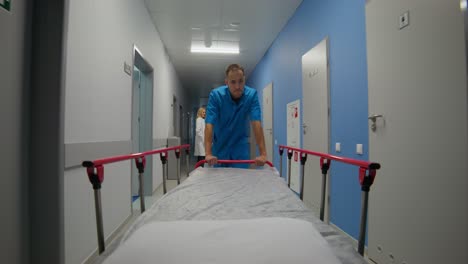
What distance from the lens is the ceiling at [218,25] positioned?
3.53 meters

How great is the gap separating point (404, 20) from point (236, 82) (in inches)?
47.3

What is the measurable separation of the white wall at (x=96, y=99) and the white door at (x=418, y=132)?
7.09ft

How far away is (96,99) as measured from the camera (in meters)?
2.01

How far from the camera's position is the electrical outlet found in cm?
154

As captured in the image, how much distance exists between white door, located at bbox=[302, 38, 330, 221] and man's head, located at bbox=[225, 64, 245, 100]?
3.96 ft

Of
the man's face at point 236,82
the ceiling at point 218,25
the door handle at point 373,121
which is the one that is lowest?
the door handle at point 373,121

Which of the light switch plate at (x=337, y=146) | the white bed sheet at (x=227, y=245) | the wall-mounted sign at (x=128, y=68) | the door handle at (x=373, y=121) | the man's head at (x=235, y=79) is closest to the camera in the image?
the white bed sheet at (x=227, y=245)

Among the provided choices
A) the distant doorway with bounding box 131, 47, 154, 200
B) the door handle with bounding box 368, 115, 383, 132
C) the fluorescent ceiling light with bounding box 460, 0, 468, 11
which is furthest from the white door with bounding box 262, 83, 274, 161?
the fluorescent ceiling light with bounding box 460, 0, 468, 11

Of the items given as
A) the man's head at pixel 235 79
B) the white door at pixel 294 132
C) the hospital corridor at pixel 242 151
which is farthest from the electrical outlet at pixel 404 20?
the white door at pixel 294 132

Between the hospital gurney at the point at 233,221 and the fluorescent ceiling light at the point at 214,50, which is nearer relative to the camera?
Result: the hospital gurney at the point at 233,221

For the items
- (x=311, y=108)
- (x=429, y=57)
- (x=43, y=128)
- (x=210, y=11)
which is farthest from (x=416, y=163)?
(x=210, y=11)

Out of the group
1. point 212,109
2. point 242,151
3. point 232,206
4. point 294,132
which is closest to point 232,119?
point 212,109

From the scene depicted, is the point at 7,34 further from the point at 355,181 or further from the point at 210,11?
the point at 210,11

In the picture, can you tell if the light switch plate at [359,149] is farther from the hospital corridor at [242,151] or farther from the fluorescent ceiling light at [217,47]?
the fluorescent ceiling light at [217,47]
